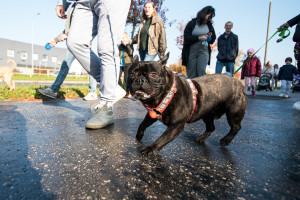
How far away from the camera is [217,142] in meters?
2.29

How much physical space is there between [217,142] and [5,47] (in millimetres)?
60610

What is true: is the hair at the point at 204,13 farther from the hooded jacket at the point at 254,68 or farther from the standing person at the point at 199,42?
the hooded jacket at the point at 254,68

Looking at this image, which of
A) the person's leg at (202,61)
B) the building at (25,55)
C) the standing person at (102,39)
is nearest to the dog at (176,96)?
the standing person at (102,39)

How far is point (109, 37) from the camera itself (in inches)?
101

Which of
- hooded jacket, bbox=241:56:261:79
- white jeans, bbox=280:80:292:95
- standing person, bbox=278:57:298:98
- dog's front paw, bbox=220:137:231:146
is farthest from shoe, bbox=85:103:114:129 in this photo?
white jeans, bbox=280:80:292:95

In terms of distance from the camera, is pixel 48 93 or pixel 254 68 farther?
pixel 254 68

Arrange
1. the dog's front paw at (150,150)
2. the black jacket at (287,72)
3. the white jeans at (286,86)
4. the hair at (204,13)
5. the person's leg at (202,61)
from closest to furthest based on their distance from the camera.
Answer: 1. the dog's front paw at (150,150)
2. the hair at (204,13)
3. the person's leg at (202,61)
4. the white jeans at (286,86)
5. the black jacket at (287,72)

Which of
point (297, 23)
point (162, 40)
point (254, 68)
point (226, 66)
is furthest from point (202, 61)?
point (254, 68)

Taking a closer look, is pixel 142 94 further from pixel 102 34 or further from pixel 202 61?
pixel 202 61

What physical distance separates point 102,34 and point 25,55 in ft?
197

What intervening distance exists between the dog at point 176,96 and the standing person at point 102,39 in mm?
723

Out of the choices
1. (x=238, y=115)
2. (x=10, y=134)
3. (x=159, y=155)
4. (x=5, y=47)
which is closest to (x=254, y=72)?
(x=238, y=115)

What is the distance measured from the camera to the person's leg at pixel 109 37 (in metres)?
2.50

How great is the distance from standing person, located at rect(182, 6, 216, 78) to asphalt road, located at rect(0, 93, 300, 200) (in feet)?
8.08
